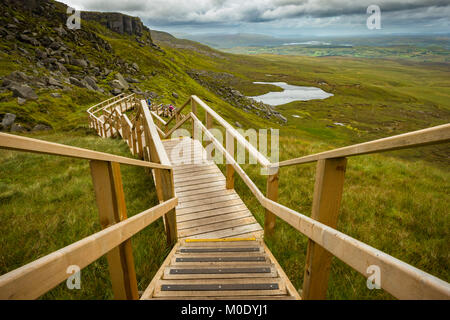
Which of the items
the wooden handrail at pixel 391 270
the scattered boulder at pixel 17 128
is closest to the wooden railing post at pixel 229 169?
the wooden handrail at pixel 391 270

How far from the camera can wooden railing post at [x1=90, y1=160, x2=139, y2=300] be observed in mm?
1539

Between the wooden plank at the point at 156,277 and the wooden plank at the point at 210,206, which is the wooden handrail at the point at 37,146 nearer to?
the wooden plank at the point at 156,277

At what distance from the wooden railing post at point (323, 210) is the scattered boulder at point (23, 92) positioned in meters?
23.3

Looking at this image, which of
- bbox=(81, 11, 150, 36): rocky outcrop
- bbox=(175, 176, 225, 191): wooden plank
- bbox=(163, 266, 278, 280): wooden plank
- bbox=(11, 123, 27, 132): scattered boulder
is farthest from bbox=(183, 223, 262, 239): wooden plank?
bbox=(81, 11, 150, 36): rocky outcrop

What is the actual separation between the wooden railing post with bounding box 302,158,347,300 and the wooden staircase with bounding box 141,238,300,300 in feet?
1.26

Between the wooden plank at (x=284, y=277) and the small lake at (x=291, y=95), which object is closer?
the wooden plank at (x=284, y=277)

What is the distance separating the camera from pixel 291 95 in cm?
9450

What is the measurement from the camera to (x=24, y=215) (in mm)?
3928

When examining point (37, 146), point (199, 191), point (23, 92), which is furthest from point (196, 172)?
point (23, 92)

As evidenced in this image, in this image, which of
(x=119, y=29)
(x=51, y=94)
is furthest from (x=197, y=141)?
(x=119, y=29)

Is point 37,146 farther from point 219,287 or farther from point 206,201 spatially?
point 206,201

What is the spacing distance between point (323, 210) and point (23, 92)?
23647mm

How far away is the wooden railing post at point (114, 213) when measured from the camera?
1539 mm
